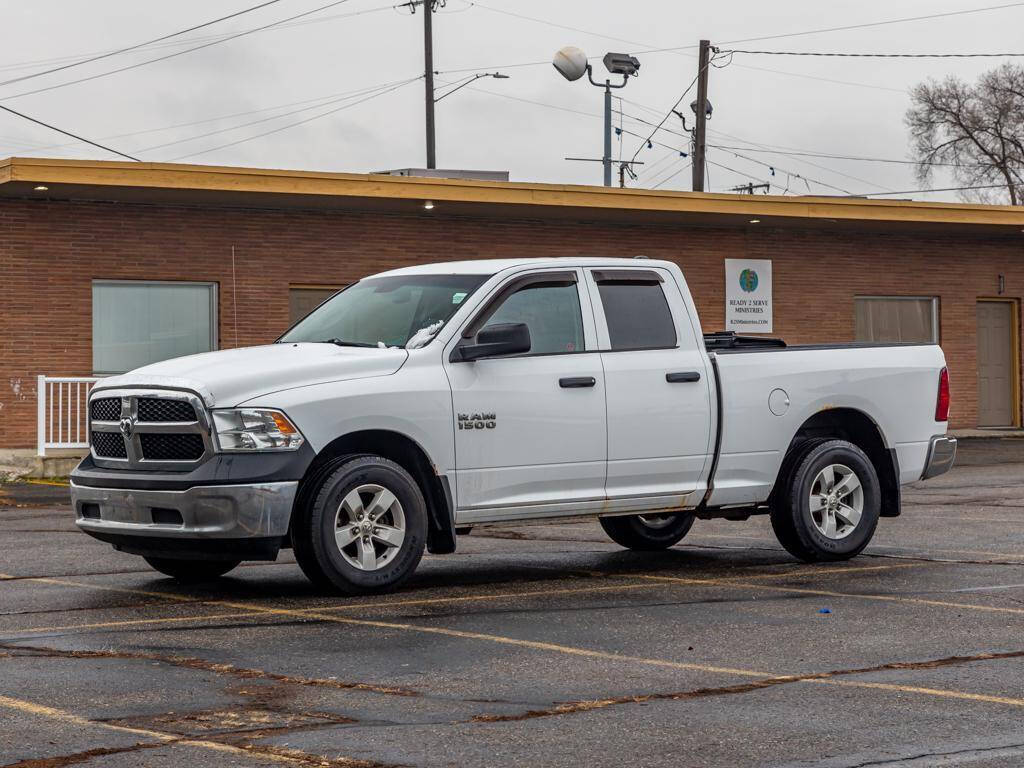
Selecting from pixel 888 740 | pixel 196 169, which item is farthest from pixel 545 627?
pixel 196 169

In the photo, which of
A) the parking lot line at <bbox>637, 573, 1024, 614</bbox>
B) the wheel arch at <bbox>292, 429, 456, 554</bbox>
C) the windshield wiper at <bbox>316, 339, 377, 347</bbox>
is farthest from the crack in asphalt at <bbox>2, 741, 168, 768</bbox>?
the parking lot line at <bbox>637, 573, 1024, 614</bbox>

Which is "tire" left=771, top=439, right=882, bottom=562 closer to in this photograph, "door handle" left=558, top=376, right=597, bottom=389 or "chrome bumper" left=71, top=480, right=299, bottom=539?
"door handle" left=558, top=376, right=597, bottom=389

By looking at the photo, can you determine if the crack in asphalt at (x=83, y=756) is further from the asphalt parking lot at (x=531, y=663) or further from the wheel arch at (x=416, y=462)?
the wheel arch at (x=416, y=462)

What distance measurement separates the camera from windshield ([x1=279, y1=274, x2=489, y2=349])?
9.94 meters

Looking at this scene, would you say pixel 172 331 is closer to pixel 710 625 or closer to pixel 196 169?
pixel 196 169

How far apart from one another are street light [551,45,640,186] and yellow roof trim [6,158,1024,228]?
275 inches

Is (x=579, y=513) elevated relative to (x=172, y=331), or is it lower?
lower

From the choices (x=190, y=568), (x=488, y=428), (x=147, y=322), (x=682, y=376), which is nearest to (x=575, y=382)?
(x=488, y=428)

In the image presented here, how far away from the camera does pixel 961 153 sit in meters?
71.6

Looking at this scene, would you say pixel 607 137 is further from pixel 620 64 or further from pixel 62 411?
pixel 62 411

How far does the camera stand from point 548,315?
10.3 m

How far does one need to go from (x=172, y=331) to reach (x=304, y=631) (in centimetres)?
1601

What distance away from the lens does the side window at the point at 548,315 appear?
33.3 ft

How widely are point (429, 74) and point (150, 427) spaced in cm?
3392
